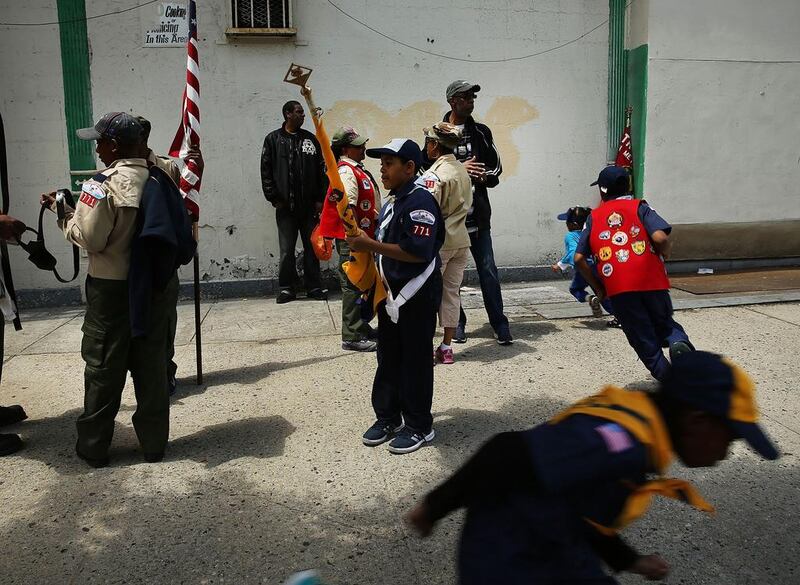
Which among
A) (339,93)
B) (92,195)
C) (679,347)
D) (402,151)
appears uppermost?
(339,93)

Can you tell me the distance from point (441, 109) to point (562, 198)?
1.86m

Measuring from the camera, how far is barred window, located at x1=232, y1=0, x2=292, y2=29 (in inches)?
320

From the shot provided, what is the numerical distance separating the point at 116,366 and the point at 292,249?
4.41 meters

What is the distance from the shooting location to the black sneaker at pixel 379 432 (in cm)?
414

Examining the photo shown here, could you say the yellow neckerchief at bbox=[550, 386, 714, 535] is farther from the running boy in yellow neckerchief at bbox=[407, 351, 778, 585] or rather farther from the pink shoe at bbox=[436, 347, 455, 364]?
the pink shoe at bbox=[436, 347, 455, 364]

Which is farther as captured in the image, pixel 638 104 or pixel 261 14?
pixel 638 104

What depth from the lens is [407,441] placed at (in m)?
4.05

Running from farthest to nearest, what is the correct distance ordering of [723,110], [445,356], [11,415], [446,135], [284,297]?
[723,110]
[284,297]
[445,356]
[446,135]
[11,415]

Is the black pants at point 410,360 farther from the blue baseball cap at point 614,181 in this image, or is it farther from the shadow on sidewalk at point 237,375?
the shadow on sidewalk at point 237,375

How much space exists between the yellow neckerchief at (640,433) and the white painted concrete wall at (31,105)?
7.64 metres

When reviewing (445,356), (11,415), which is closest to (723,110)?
(445,356)

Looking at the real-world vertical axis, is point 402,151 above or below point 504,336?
above

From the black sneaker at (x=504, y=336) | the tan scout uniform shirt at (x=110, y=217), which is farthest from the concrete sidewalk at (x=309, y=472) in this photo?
the tan scout uniform shirt at (x=110, y=217)

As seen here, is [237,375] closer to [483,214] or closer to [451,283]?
[451,283]
